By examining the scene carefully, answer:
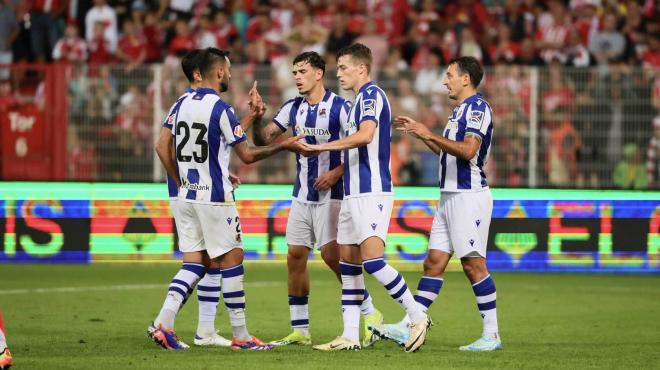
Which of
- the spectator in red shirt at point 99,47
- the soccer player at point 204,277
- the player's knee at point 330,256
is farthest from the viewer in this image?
the spectator in red shirt at point 99,47

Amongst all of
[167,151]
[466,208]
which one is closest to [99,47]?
[167,151]

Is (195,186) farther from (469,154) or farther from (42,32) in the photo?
(42,32)

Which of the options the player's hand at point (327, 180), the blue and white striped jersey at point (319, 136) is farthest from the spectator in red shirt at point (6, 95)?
the player's hand at point (327, 180)

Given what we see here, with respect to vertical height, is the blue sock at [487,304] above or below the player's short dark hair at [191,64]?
below

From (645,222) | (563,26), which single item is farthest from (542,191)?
(563,26)

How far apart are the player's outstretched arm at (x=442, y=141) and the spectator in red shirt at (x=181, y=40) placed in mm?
11303

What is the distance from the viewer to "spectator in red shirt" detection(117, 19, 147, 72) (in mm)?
20234

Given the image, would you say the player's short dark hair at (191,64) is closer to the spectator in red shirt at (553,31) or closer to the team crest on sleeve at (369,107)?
the team crest on sleeve at (369,107)

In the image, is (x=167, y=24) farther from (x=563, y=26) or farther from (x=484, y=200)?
(x=484, y=200)

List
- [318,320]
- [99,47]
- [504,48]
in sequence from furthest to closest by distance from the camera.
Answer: [99,47]
[504,48]
[318,320]

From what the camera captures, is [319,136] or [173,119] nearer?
[173,119]

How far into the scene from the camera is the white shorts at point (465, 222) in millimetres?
9609

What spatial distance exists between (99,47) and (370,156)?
12.0 m

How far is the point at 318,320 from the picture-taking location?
11.6 meters
